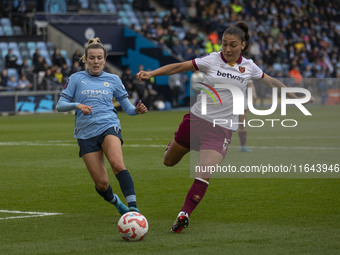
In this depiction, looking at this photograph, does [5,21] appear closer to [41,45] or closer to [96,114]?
[41,45]

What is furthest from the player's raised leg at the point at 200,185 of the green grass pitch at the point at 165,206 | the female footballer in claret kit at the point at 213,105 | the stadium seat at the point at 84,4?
the stadium seat at the point at 84,4

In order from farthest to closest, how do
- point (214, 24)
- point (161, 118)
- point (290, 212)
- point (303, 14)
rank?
point (303, 14), point (214, 24), point (161, 118), point (290, 212)

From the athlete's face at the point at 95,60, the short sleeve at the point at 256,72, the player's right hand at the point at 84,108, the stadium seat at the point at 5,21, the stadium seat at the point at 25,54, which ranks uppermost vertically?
the athlete's face at the point at 95,60

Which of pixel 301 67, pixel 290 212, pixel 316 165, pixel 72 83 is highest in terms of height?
pixel 72 83

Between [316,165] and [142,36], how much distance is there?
24796mm

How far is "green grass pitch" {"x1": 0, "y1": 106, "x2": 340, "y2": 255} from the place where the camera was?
24.7 feet

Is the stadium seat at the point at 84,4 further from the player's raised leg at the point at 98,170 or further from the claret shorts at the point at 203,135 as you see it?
the player's raised leg at the point at 98,170

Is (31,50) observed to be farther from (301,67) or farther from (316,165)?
(316,165)

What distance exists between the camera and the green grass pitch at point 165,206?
7527 mm

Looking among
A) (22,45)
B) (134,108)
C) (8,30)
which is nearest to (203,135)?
(134,108)

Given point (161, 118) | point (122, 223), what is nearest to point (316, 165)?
point (122, 223)

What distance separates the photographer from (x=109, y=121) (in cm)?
870

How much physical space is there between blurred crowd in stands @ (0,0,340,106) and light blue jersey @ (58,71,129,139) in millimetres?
24270

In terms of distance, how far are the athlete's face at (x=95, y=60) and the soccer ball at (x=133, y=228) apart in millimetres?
1859
